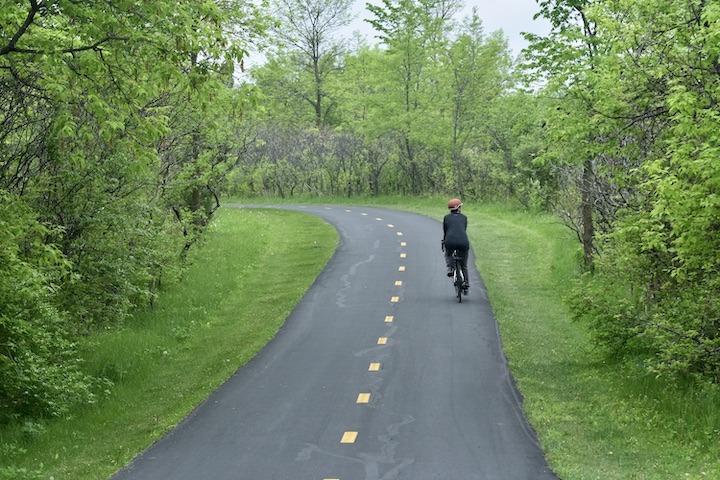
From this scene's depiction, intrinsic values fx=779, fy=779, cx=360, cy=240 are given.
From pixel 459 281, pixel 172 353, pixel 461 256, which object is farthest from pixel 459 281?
pixel 172 353

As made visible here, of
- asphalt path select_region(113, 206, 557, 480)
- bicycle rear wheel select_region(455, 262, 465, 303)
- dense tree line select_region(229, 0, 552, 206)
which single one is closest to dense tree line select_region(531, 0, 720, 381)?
asphalt path select_region(113, 206, 557, 480)

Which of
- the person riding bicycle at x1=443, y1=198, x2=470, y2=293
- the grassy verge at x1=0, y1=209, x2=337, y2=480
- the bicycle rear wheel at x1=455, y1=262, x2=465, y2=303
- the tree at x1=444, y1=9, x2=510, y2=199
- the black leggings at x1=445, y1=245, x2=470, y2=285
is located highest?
→ the tree at x1=444, y1=9, x2=510, y2=199

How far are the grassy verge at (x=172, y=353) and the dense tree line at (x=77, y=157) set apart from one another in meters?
0.59

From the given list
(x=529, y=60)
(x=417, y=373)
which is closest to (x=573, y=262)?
(x=529, y=60)

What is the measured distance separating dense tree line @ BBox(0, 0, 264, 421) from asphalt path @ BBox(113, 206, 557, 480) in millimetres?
2606

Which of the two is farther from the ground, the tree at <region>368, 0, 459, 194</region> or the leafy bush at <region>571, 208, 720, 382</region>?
the tree at <region>368, 0, 459, 194</region>

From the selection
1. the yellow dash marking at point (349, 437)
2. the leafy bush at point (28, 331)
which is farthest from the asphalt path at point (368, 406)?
the leafy bush at point (28, 331)

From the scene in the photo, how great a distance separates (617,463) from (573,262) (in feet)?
45.2

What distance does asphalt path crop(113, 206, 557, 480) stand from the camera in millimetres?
8461

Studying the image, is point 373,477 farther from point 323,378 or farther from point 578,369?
point 578,369

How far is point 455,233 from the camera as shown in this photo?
1733cm

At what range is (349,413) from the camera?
1032cm

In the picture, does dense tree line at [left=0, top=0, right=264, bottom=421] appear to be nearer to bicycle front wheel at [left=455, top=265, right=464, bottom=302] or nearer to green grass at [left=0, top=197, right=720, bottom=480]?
green grass at [left=0, top=197, right=720, bottom=480]

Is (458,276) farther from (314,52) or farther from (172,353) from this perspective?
(314,52)
